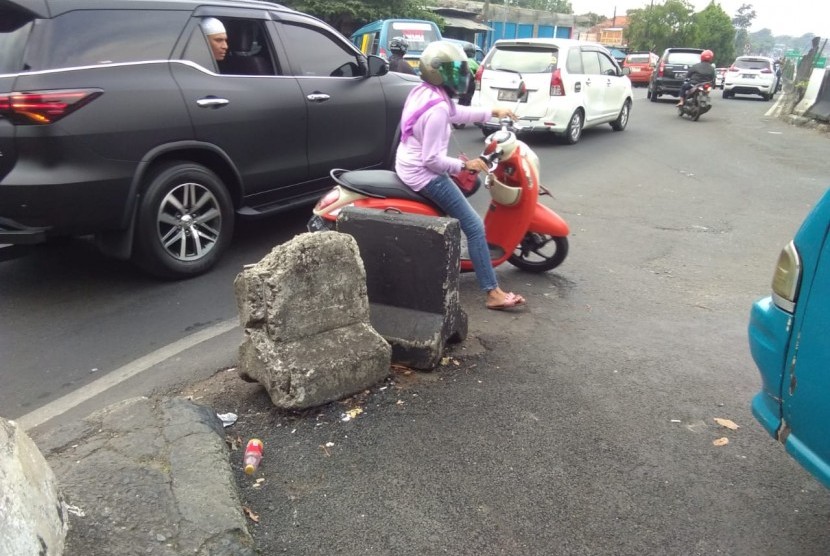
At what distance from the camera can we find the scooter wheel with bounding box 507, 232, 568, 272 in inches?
214

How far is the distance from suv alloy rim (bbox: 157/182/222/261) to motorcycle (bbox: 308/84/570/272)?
97cm

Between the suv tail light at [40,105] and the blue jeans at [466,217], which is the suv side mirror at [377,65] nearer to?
the blue jeans at [466,217]

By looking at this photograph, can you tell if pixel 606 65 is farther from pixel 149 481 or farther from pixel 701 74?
pixel 149 481

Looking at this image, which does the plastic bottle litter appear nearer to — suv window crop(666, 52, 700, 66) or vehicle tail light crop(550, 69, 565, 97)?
vehicle tail light crop(550, 69, 565, 97)

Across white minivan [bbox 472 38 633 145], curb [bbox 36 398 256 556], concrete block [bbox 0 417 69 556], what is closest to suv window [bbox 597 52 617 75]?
white minivan [bbox 472 38 633 145]

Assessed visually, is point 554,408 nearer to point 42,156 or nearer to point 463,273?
point 463,273

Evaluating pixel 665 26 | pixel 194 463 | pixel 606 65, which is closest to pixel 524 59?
pixel 606 65

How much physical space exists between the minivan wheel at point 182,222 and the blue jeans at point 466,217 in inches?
70.4

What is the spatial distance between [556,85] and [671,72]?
13.4m

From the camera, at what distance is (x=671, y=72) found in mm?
23000

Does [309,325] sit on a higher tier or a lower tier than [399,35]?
lower

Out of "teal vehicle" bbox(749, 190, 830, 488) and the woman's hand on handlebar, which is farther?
the woman's hand on handlebar

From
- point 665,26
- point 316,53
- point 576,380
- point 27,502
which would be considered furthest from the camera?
point 665,26

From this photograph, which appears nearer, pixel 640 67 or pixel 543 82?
pixel 543 82
